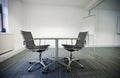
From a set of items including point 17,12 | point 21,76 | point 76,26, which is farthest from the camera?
point 76,26

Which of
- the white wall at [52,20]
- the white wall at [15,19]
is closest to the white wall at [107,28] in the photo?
the white wall at [52,20]

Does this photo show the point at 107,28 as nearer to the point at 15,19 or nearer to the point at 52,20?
the point at 52,20

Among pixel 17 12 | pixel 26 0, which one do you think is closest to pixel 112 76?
pixel 17 12

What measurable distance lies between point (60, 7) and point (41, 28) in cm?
185

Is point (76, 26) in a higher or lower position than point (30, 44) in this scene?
higher

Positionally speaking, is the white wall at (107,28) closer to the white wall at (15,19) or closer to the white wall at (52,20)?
the white wall at (52,20)

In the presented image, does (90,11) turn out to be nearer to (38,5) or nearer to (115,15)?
(115,15)

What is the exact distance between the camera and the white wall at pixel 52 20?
5527 mm

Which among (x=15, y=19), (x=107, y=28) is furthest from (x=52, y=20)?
(x=107, y=28)

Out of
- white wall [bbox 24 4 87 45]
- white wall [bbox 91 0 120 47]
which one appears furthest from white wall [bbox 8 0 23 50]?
white wall [bbox 91 0 120 47]

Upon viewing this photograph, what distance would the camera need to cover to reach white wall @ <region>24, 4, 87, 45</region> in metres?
5.53

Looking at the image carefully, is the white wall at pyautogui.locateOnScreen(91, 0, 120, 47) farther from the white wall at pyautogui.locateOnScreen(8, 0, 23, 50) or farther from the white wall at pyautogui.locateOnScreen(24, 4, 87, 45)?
the white wall at pyautogui.locateOnScreen(8, 0, 23, 50)

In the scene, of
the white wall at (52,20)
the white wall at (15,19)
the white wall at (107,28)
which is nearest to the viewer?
the white wall at (15,19)

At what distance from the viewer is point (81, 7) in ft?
19.0
